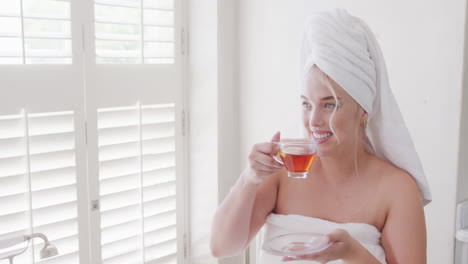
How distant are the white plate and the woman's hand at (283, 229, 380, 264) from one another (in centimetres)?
1

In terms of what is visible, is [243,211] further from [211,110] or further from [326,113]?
[211,110]

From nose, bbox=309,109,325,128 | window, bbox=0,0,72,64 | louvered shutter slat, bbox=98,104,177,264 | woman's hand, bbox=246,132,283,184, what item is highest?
window, bbox=0,0,72,64

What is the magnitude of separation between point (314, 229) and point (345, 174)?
19 cm

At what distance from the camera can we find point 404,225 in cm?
137

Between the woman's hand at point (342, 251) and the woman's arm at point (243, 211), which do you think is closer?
the woman's hand at point (342, 251)

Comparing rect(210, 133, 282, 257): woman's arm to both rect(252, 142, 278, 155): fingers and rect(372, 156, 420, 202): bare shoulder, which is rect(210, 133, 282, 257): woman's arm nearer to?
rect(252, 142, 278, 155): fingers

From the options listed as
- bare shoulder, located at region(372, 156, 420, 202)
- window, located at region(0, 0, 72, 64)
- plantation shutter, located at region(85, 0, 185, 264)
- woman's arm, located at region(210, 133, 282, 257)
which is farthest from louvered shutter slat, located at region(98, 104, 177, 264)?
bare shoulder, located at region(372, 156, 420, 202)

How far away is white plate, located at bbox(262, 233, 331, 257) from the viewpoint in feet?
4.00

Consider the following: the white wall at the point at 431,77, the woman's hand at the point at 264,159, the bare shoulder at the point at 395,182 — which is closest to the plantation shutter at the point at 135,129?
the white wall at the point at 431,77

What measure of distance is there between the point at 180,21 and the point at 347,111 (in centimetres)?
129

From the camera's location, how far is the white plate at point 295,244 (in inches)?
48.0

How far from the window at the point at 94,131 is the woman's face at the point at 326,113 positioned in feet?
3.35

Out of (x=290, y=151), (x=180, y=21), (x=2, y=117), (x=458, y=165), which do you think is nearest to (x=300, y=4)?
(x=180, y=21)

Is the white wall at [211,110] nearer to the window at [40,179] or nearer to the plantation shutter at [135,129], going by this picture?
Result: the plantation shutter at [135,129]
